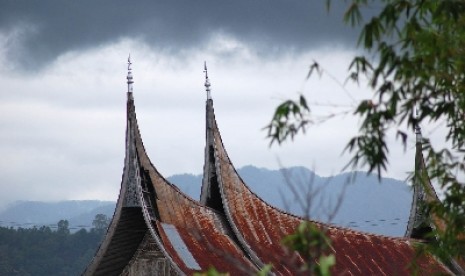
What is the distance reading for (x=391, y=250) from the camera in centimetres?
2156

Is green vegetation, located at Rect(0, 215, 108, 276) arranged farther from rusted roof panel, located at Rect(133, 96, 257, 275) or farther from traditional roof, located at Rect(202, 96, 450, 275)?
rusted roof panel, located at Rect(133, 96, 257, 275)

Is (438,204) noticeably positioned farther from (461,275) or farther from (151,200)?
(461,275)

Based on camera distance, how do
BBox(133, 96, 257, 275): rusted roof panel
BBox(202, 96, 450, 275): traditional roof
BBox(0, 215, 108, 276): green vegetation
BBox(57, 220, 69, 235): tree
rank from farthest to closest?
BBox(57, 220, 69, 235): tree, BBox(0, 215, 108, 276): green vegetation, BBox(202, 96, 450, 275): traditional roof, BBox(133, 96, 257, 275): rusted roof panel

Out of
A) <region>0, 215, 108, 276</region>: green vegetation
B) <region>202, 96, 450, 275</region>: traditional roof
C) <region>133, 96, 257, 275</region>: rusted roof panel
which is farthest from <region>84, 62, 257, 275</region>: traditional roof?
<region>0, 215, 108, 276</region>: green vegetation

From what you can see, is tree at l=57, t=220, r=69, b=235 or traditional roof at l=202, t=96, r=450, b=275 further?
tree at l=57, t=220, r=69, b=235

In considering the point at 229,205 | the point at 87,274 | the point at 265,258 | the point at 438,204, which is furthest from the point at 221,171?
the point at 438,204

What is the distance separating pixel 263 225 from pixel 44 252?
226 ft

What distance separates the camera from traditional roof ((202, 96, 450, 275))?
63.7ft

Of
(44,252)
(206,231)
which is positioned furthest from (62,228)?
(206,231)

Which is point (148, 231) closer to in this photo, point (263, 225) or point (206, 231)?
point (206, 231)

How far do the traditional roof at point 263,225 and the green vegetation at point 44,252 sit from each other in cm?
6062

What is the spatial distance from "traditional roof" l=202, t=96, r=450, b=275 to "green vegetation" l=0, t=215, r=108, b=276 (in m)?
60.6

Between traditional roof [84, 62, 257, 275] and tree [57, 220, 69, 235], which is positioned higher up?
tree [57, 220, 69, 235]

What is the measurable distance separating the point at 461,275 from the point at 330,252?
A: 349cm
